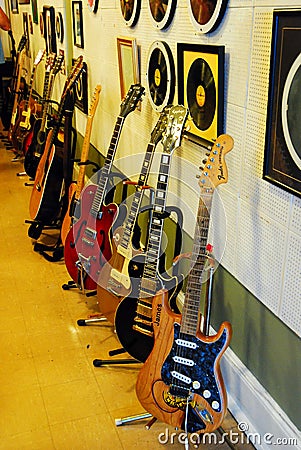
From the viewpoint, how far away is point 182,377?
5.61 feet

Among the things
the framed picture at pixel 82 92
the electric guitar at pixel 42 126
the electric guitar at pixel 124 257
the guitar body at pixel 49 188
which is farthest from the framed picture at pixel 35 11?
the electric guitar at pixel 124 257

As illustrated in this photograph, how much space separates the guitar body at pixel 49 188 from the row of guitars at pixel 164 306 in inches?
34.8

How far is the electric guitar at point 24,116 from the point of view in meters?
4.61

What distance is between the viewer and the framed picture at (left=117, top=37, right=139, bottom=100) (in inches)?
99.0

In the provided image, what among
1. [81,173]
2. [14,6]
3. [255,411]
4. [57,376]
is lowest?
[57,376]

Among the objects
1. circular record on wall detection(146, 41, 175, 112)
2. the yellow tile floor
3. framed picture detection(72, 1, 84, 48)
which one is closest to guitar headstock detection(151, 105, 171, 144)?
circular record on wall detection(146, 41, 175, 112)

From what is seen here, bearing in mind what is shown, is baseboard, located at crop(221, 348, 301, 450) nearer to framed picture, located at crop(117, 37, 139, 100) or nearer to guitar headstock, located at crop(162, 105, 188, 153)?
guitar headstock, located at crop(162, 105, 188, 153)

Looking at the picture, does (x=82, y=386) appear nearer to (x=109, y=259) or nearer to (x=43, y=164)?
(x=109, y=259)

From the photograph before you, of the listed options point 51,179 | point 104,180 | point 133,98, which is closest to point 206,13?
point 133,98

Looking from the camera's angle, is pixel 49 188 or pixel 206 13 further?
pixel 49 188

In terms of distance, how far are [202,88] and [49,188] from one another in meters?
1.72

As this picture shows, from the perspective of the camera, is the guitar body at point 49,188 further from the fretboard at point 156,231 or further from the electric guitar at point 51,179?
the fretboard at point 156,231

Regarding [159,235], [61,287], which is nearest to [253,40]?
[159,235]

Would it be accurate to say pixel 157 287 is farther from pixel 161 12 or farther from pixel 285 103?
pixel 161 12
